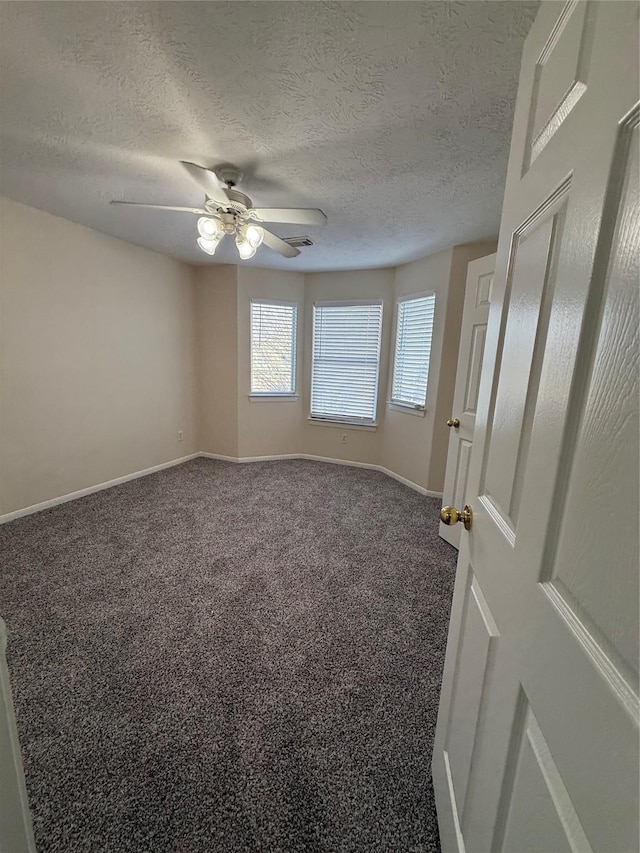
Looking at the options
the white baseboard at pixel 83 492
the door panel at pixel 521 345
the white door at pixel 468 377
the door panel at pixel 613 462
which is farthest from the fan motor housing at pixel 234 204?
the white baseboard at pixel 83 492

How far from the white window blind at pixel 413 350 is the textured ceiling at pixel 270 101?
1.18 m

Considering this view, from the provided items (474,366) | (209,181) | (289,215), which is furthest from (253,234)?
(474,366)

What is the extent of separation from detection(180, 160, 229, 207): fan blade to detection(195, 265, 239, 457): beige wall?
2227mm

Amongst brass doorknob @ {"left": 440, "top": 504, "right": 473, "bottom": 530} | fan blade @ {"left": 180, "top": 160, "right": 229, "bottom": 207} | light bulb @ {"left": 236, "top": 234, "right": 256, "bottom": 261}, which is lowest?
brass doorknob @ {"left": 440, "top": 504, "right": 473, "bottom": 530}

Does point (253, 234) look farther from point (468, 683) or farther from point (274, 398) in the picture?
Answer: point (274, 398)

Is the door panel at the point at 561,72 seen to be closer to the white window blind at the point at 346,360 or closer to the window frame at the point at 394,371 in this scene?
the window frame at the point at 394,371

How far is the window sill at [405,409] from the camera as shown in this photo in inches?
144

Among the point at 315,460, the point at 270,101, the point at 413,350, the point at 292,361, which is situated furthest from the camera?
the point at 315,460

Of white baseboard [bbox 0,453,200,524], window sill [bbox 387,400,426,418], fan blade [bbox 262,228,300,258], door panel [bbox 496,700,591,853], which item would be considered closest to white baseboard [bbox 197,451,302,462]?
white baseboard [bbox 0,453,200,524]

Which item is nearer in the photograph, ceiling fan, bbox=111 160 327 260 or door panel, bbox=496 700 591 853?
door panel, bbox=496 700 591 853

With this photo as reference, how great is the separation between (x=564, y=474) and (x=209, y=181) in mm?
1953

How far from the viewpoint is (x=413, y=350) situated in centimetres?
379

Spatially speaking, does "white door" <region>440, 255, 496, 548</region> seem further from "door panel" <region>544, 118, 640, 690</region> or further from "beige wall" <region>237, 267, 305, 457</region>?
"beige wall" <region>237, 267, 305, 457</region>

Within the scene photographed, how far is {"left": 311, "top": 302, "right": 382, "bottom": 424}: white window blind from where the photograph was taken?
415 cm
